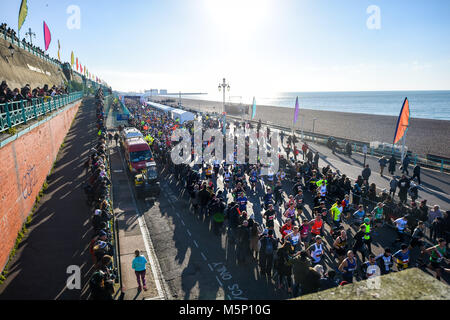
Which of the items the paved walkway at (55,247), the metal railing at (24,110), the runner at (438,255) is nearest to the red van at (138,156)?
the paved walkway at (55,247)

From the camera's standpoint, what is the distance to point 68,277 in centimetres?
1007

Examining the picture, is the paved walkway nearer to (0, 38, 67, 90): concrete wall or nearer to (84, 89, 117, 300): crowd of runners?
(84, 89, 117, 300): crowd of runners

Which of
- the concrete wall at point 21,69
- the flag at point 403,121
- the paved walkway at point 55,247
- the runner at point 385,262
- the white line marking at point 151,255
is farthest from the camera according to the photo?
the flag at point 403,121

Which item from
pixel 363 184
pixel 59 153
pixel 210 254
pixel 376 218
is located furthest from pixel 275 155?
pixel 59 153

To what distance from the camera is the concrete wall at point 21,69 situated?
21783 mm

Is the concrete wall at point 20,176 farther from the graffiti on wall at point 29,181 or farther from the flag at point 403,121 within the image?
the flag at point 403,121

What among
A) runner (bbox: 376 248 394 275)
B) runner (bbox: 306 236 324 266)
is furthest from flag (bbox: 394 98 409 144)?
runner (bbox: 306 236 324 266)

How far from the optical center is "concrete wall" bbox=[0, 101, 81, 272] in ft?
35.2

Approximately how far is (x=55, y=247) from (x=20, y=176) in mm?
3896

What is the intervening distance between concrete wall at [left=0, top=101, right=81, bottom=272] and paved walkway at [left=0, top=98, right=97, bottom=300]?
0.63 m

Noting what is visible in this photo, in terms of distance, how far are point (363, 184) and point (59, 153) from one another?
78.0 ft

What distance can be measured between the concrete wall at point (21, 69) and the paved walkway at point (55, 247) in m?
8.70

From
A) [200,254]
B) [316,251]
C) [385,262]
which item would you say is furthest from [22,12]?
[385,262]
